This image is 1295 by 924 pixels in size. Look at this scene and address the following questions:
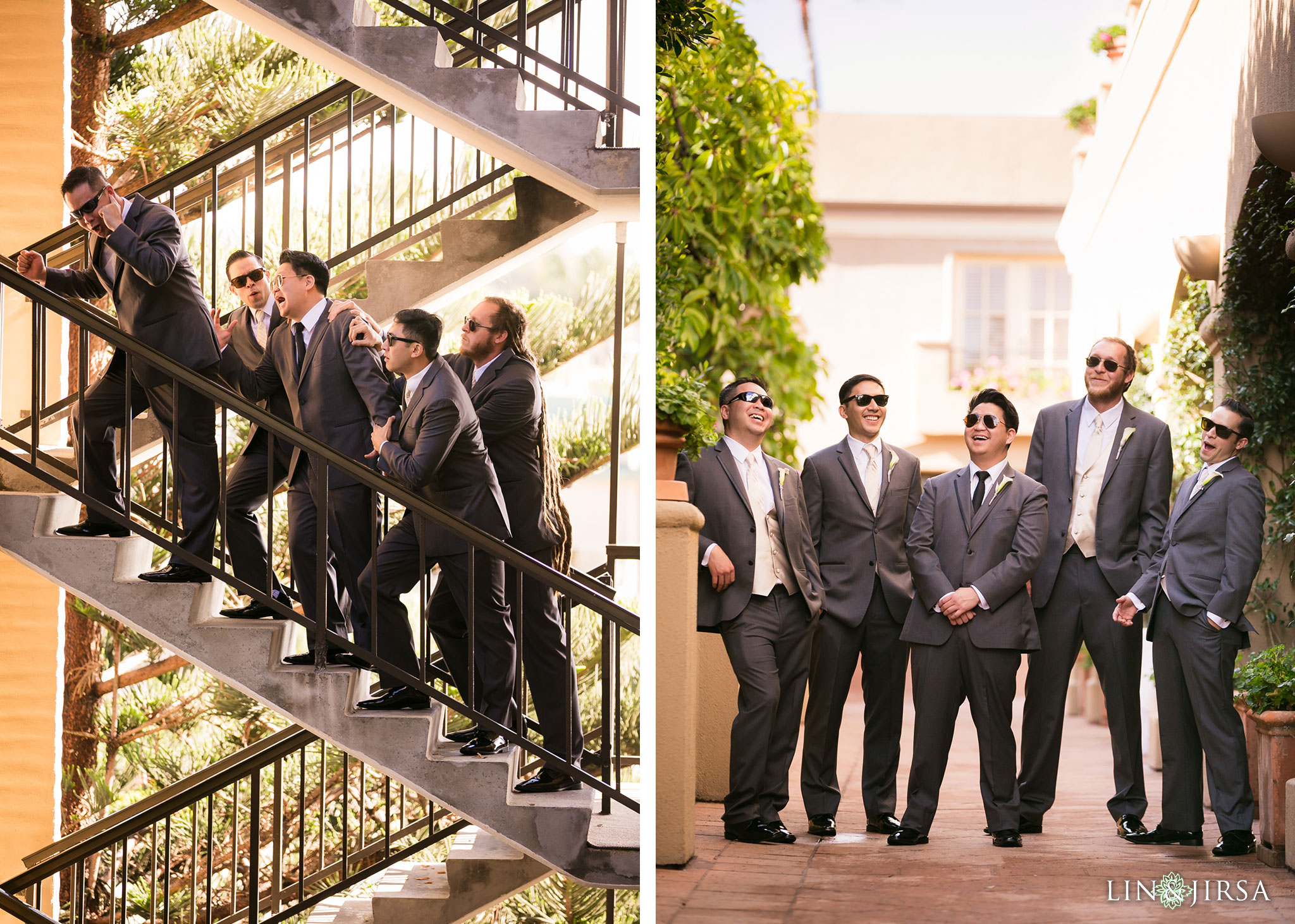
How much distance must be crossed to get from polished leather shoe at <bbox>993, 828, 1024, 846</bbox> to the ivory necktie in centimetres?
115

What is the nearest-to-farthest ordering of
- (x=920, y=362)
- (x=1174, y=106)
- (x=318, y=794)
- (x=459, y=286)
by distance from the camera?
(x=459, y=286) → (x=1174, y=106) → (x=318, y=794) → (x=920, y=362)

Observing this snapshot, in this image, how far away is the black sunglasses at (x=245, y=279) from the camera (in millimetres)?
4898

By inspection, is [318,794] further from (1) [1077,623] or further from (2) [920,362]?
(2) [920,362]

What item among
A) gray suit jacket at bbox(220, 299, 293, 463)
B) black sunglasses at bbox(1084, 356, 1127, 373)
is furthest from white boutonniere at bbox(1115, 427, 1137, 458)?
gray suit jacket at bbox(220, 299, 293, 463)

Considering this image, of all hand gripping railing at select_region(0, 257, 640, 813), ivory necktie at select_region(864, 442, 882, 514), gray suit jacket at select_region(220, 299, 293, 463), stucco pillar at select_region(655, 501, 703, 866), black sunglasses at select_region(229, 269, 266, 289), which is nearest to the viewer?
stucco pillar at select_region(655, 501, 703, 866)

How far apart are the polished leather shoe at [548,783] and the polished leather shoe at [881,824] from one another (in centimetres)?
103

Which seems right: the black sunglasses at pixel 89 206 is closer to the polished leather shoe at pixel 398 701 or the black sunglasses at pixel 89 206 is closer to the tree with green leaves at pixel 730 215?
the polished leather shoe at pixel 398 701

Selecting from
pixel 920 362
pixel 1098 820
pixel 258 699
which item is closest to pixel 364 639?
pixel 258 699

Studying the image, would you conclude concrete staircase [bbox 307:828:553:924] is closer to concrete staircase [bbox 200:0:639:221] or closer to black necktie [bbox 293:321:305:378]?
black necktie [bbox 293:321:305:378]

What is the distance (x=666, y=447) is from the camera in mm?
4426

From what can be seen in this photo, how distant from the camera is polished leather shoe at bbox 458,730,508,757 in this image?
4.26 meters

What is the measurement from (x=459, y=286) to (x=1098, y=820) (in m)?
3.24

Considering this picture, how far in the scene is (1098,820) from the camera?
4.76 m

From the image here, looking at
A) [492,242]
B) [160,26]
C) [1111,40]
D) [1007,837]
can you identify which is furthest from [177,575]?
[1111,40]
